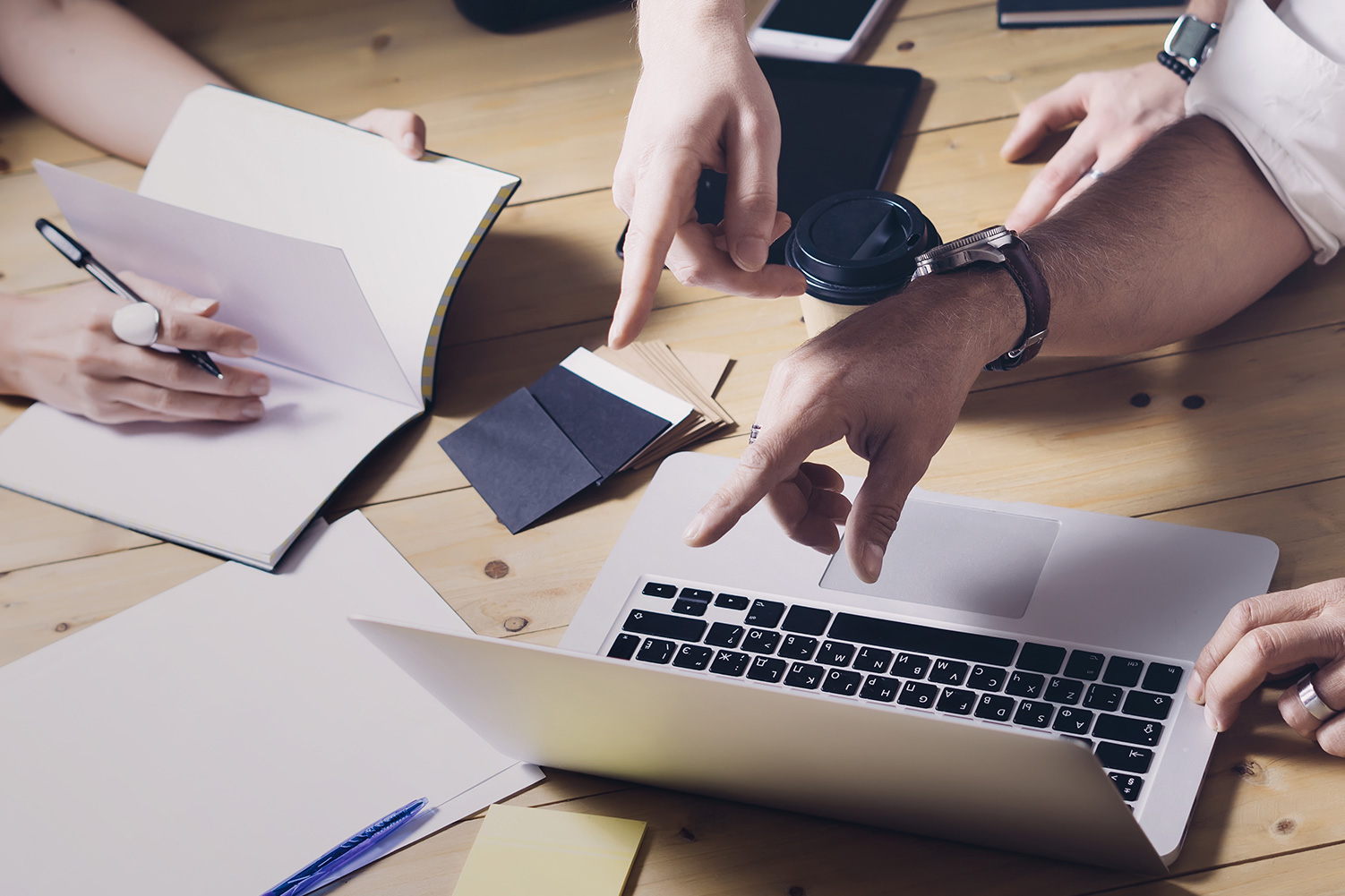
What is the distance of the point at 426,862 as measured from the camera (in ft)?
2.16

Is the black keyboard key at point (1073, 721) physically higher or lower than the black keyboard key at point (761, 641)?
higher

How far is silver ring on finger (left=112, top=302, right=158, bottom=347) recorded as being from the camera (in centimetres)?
95

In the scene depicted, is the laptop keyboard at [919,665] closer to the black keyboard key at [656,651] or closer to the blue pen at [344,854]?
the black keyboard key at [656,651]

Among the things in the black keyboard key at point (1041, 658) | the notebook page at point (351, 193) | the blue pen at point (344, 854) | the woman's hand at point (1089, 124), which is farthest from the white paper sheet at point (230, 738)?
the woman's hand at point (1089, 124)

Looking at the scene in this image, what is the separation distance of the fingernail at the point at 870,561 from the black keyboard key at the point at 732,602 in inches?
4.3

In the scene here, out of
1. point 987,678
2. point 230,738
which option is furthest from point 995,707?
point 230,738

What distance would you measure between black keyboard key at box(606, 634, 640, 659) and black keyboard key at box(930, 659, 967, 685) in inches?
7.8

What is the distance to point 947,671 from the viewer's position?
0.66 metres

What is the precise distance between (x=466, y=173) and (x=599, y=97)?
35 centimetres

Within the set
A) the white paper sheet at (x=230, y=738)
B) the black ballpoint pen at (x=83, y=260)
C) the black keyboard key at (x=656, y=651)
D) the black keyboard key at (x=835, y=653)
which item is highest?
the black ballpoint pen at (x=83, y=260)

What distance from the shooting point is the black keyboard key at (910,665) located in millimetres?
659

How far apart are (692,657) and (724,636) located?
1.0 inches

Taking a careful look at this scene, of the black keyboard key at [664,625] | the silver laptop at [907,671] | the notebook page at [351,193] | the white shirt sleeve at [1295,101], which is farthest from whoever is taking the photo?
the notebook page at [351,193]

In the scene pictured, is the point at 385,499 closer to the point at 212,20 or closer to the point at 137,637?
the point at 137,637
